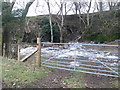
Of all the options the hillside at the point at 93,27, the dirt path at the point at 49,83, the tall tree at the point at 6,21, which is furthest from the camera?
the hillside at the point at 93,27

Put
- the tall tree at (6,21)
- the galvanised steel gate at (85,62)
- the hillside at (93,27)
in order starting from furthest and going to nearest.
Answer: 1. the hillside at (93,27)
2. the tall tree at (6,21)
3. the galvanised steel gate at (85,62)

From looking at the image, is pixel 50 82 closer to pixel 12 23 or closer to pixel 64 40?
pixel 12 23

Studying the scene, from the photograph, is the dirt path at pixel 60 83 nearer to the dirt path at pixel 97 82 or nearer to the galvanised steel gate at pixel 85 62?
the dirt path at pixel 97 82

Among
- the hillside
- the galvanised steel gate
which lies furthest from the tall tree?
the hillside

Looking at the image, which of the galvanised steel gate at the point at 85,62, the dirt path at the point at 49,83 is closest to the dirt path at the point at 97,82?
the galvanised steel gate at the point at 85,62

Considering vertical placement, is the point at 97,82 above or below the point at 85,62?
below

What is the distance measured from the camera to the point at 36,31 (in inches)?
547

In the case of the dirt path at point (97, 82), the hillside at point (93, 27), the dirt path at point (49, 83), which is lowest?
the dirt path at point (97, 82)

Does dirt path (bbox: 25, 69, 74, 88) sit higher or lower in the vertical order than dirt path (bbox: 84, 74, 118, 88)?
higher

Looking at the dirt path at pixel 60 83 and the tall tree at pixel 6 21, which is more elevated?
the tall tree at pixel 6 21

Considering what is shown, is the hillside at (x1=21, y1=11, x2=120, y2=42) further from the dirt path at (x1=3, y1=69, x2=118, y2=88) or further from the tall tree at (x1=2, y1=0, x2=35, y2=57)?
the dirt path at (x1=3, y1=69, x2=118, y2=88)

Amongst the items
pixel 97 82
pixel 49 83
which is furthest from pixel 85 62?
pixel 49 83

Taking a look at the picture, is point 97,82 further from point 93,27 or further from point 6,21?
point 93,27

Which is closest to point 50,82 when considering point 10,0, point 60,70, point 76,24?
point 60,70
